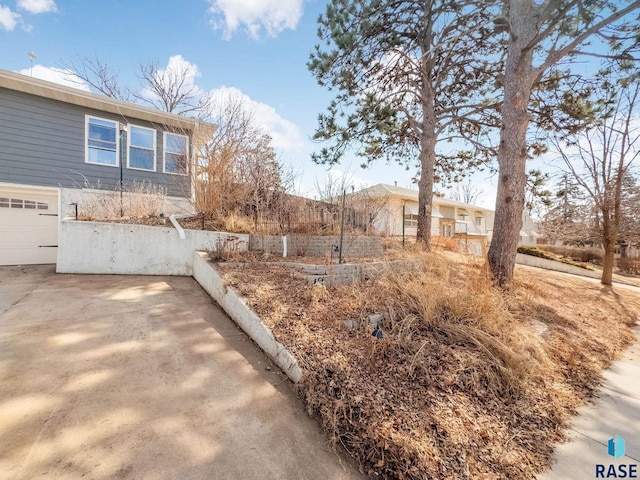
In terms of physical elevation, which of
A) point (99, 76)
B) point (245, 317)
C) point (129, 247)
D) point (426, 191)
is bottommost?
point (245, 317)

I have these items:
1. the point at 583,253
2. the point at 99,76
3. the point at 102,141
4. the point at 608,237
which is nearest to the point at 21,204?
the point at 102,141

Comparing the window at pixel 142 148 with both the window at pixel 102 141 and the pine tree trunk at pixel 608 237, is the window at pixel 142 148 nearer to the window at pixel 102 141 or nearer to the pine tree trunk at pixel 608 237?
the window at pixel 102 141

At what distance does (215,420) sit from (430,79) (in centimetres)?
1002

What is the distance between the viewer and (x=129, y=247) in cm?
648

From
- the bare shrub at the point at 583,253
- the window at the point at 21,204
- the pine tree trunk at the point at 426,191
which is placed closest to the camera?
the window at the point at 21,204

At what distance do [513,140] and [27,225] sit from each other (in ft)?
43.6

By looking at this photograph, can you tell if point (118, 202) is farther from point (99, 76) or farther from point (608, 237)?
point (608, 237)

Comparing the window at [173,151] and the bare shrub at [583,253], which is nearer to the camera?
the window at [173,151]

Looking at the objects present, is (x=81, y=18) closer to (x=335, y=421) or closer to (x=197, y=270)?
(x=197, y=270)

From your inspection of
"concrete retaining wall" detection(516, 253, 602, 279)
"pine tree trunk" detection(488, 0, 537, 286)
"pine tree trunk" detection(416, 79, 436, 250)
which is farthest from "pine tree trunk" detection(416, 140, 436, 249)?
"concrete retaining wall" detection(516, 253, 602, 279)

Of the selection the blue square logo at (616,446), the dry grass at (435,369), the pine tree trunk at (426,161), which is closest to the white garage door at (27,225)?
the dry grass at (435,369)

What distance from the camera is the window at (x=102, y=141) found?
8.78 meters

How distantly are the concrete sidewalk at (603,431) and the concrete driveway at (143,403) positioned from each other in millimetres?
1779

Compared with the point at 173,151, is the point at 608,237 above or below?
below
